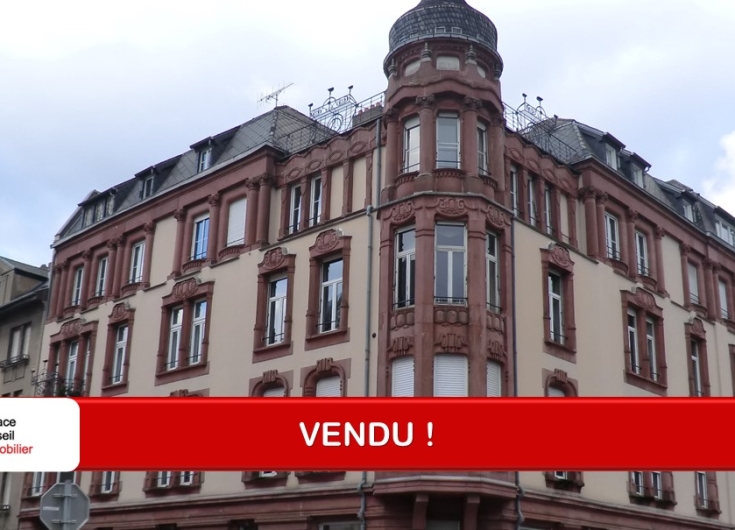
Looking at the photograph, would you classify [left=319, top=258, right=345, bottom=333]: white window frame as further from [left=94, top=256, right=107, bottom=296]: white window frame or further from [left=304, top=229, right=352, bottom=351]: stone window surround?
[left=94, top=256, right=107, bottom=296]: white window frame

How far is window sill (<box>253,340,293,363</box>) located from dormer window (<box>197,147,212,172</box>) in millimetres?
8456

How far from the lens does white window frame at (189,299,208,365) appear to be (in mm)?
32844

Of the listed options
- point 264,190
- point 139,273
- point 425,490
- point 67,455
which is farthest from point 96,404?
Answer: point 139,273

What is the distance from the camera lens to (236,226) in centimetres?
3322

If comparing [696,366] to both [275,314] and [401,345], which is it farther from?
[275,314]

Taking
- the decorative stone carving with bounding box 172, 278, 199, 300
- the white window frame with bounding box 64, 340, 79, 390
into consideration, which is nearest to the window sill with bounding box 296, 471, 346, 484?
the decorative stone carving with bounding box 172, 278, 199, 300

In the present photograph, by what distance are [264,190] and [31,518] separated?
16075mm

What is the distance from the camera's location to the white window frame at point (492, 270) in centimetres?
2716

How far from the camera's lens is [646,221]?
118 ft

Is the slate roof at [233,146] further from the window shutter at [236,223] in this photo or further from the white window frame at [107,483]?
the white window frame at [107,483]

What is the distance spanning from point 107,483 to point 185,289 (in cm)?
747

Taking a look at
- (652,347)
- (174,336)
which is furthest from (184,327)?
(652,347)

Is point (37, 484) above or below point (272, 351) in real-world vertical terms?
A: below

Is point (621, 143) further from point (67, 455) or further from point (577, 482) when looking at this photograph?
point (67, 455)
